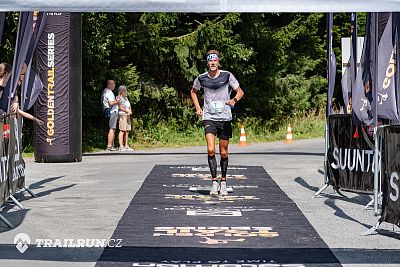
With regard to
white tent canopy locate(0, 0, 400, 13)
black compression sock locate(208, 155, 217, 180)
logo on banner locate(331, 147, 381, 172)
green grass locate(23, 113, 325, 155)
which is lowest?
green grass locate(23, 113, 325, 155)

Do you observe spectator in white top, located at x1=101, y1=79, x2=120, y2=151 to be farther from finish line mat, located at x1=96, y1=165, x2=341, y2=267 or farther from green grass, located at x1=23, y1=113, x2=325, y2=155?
finish line mat, located at x1=96, y1=165, x2=341, y2=267

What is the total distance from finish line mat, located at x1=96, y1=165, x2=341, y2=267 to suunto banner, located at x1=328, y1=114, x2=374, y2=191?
0.91 metres

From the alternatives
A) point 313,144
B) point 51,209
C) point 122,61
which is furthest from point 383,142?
point 122,61

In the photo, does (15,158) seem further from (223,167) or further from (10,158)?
(223,167)

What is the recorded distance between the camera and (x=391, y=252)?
9445 millimetres

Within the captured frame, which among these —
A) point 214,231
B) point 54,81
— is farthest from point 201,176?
point 214,231

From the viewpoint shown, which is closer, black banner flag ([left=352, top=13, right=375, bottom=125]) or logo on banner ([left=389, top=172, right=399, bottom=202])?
logo on banner ([left=389, top=172, right=399, bottom=202])

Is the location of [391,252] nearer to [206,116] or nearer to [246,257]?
[246,257]

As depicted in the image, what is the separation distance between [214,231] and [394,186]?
2.07 m

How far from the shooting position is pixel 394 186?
1025 centimetres

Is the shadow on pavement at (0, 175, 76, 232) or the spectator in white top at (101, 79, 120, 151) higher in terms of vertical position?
the spectator in white top at (101, 79, 120, 151)

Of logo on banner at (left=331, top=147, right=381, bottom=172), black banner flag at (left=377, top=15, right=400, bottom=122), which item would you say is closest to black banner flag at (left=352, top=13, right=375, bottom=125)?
black banner flag at (left=377, top=15, right=400, bottom=122)

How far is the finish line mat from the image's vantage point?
350 inches

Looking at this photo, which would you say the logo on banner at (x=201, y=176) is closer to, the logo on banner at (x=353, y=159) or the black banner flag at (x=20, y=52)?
the logo on banner at (x=353, y=159)
